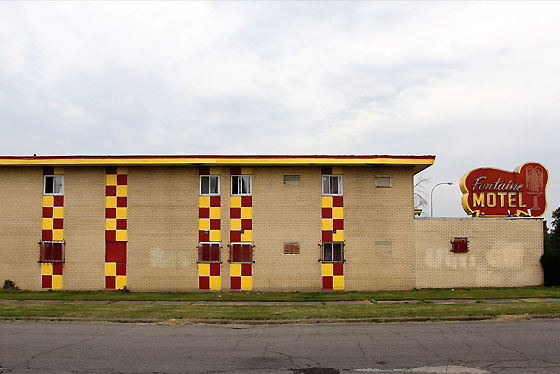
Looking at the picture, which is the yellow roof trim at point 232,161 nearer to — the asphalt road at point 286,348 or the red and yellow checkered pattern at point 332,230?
the red and yellow checkered pattern at point 332,230

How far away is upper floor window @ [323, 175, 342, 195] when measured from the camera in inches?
1004

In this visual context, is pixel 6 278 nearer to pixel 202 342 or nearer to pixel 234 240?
pixel 234 240

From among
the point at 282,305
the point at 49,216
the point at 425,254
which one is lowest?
the point at 282,305

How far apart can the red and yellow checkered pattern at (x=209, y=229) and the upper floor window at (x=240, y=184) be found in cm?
82

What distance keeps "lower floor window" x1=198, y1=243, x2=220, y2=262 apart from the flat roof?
3843mm

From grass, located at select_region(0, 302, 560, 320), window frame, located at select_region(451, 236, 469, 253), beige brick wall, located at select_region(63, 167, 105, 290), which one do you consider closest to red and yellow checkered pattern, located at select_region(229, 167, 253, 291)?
grass, located at select_region(0, 302, 560, 320)

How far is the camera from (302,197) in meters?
25.3

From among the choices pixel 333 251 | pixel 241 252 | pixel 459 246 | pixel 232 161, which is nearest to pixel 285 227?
pixel 241 252

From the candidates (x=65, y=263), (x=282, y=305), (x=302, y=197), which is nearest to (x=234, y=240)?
(x=302, y=197)

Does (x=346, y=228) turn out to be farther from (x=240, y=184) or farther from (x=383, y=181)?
(x=240, y=184)

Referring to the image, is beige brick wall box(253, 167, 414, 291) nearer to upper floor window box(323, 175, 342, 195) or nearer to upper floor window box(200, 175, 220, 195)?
upper floor window box(323, 175, 342, 195)

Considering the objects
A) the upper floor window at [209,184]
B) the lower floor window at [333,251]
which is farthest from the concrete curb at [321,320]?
the upper floor window at [209,184]

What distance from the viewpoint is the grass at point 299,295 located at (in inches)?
864

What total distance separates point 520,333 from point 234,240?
14.3 meters
